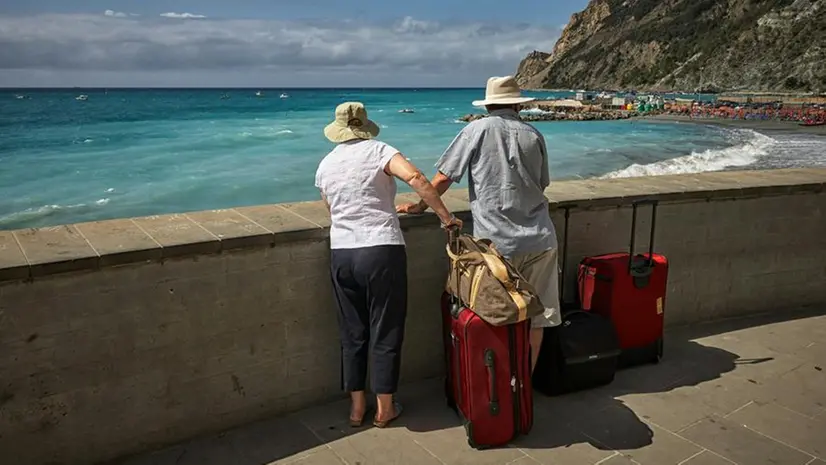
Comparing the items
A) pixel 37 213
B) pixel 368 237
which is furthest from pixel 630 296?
pixel 37 213

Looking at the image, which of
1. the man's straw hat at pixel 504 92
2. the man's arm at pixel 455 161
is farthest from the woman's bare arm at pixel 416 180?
the man's straw hat at pixel 504 92

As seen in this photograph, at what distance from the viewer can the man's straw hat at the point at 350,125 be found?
3115 mm

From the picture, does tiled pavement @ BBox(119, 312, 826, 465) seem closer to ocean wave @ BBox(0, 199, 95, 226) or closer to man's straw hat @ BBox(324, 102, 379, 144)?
man's straw hat @ BBox(324, 102, 379, 144)

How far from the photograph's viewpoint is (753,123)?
1933 inches

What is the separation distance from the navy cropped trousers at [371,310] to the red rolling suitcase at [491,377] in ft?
0.92

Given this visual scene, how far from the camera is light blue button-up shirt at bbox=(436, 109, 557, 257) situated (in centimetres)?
317

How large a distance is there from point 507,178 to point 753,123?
52.6 m

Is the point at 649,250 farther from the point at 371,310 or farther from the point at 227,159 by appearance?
the point at 227,159

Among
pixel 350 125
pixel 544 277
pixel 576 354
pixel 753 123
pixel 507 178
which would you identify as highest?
pixel 350 125

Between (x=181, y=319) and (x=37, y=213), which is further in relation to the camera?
(x=37, y=213)

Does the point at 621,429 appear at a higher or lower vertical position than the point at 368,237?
lower

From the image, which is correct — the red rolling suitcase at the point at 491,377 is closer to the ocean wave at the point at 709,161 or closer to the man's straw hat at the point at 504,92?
the man's straw hat at the point at 504,92

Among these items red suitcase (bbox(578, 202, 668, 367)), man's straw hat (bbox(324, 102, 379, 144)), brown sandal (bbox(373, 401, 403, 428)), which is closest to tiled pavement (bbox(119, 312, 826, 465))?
brown sandal (bbox(373, 401, 403, 428))

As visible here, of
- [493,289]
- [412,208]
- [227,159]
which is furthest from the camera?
[227,159]
